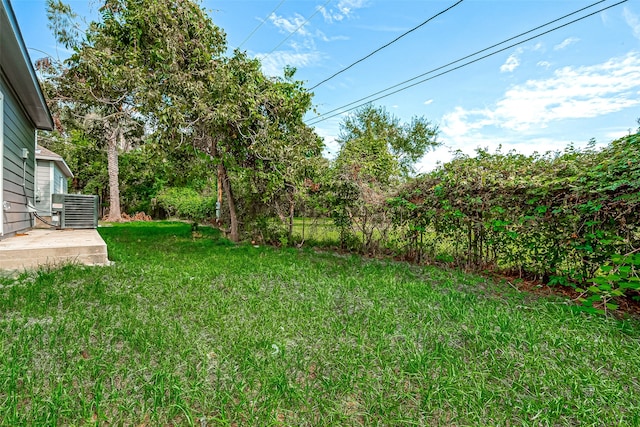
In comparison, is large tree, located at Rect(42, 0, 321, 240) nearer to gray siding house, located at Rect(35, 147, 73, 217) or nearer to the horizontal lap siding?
the horizontal lap siding

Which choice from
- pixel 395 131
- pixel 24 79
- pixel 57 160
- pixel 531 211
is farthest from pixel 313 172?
pixel 395 131

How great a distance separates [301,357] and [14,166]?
628 centimetres

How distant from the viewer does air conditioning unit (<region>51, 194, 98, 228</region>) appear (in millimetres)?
6344

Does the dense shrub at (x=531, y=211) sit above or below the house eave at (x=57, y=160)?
below

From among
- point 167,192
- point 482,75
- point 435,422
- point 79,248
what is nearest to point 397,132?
point 482,75

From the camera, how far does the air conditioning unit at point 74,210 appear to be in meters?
6.34

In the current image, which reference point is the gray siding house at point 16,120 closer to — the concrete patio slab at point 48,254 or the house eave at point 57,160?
the concrete patio slab at point 48,254

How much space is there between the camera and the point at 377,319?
99.3 inches

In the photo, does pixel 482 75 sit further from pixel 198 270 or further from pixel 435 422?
pixel 435 422

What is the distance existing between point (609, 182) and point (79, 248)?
615 cm

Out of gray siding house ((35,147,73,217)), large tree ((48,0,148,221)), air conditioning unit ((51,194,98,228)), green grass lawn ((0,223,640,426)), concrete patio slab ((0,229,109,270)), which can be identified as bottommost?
green grass lawn ((0,223,640,426))

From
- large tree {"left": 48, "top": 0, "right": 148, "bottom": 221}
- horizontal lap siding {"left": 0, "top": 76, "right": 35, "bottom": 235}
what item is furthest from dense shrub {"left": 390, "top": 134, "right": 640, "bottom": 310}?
horizontal lap siding {"left": 0, "top": 76, "right": 35, "bottom": 235}

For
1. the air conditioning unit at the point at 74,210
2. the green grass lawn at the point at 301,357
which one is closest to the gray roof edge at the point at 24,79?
the air conditioning unit at the point at 74,210

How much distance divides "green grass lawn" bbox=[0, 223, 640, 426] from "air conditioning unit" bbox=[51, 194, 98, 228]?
3.89 m
